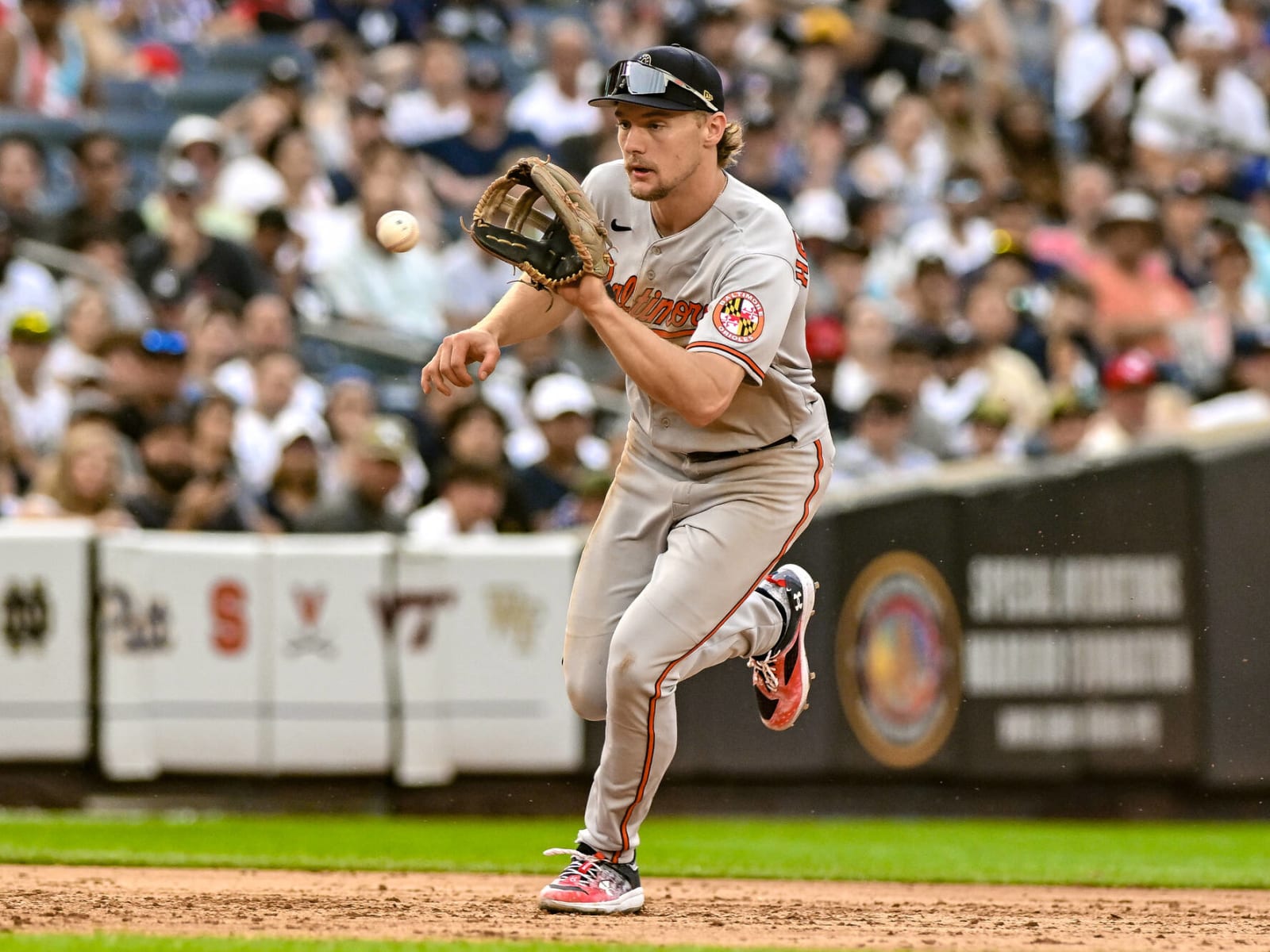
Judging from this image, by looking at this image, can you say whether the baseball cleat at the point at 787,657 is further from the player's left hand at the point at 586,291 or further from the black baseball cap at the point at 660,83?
the black baseball cap at the point at 660,83

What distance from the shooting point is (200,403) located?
991 centimetres

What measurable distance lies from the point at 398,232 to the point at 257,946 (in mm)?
1784

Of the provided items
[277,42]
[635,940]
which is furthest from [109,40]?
[635,940]

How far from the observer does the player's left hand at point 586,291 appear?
4.95 meters

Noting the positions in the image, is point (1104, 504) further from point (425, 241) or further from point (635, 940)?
point (635, 940)

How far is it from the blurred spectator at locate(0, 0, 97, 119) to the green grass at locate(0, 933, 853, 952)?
9274mm

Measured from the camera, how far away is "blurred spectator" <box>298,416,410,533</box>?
9.66m

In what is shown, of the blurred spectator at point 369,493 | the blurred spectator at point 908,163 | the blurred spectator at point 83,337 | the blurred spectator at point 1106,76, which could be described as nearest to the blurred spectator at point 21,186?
the blurred spectator at point 83,337

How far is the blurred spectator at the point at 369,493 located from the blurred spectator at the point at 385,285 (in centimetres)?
193

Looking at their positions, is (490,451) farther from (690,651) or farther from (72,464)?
(690,651)

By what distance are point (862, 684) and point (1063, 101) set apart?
24.5 ft

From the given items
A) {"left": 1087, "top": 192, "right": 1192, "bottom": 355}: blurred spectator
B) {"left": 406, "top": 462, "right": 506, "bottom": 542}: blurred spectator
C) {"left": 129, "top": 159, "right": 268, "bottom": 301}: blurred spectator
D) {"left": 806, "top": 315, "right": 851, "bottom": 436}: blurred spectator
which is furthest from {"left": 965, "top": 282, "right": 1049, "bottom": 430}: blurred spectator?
{"left": 129, "top": 159, "right": 268, "bottom": 301}: blurred spectator

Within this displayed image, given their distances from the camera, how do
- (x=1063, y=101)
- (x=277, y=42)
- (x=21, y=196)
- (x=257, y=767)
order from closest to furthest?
1. (x=257, y=767)
2. (x=21, y=196)
3. (x=277, y=42)
4. (x=1063, y=101)

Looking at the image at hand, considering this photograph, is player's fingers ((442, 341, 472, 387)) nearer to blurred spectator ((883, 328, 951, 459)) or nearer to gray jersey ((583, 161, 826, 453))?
gray jersey ((583, 161, 826, 453))
